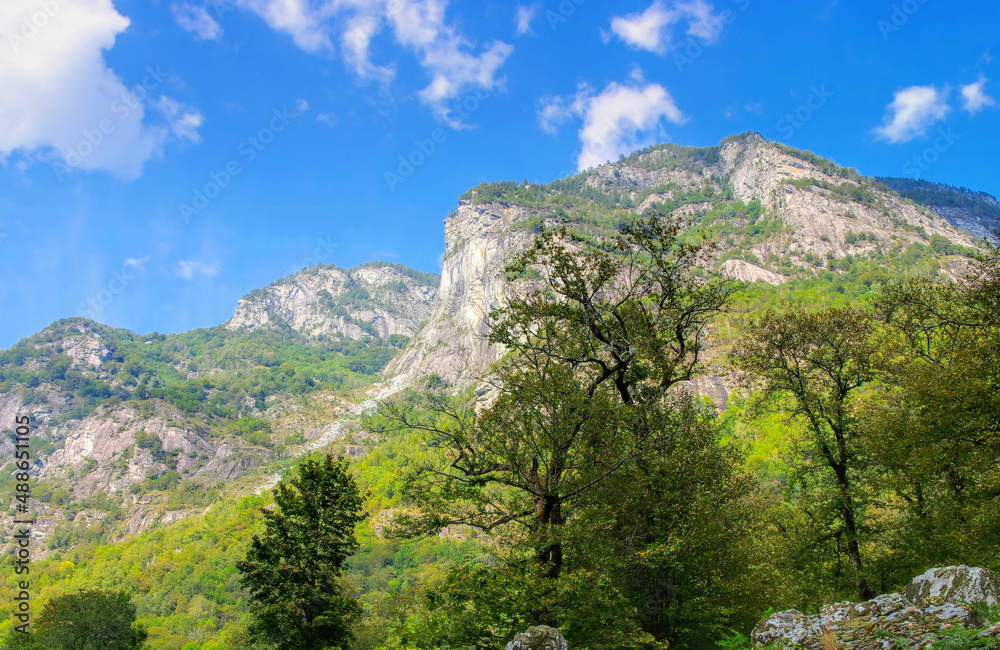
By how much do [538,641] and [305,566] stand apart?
17318 millimetres

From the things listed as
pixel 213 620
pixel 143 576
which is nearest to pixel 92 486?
pixel 143 576

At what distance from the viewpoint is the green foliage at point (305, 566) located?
21062 millimetres

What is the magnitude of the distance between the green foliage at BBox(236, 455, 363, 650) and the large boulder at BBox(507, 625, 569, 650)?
16.3 metres

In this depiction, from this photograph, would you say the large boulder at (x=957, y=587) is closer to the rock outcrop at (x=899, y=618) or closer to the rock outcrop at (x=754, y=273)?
the rock outcrop at (x=899, y=618)

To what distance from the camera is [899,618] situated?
641 cm

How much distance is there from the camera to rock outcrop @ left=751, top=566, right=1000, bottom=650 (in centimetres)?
585

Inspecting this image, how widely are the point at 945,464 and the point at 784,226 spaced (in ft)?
649

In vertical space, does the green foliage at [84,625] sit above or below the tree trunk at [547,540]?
below

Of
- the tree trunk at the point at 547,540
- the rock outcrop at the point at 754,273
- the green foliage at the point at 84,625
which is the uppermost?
the rock outcrop at the point at 754,273

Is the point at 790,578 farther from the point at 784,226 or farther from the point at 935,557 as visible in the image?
the point at 784,226

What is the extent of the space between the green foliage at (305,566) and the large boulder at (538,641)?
16261 millimetres

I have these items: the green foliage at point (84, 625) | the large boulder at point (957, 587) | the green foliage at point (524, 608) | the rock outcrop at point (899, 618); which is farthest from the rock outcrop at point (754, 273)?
the rock outcrop at point (899, 618)

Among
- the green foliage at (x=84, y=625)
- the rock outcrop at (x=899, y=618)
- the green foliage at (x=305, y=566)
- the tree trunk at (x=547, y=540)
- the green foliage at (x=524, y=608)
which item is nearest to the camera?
the rock outcrop at (x=899, y=618)

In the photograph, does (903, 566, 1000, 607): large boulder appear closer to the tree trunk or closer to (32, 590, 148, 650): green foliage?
the tree trunk
